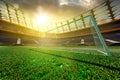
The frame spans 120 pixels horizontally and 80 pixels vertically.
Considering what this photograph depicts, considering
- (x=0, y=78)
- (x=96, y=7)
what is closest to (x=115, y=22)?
(x=96, y=7)

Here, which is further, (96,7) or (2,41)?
(96,7)

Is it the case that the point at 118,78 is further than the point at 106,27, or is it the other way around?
the point at 106,27

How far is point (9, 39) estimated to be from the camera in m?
11.1

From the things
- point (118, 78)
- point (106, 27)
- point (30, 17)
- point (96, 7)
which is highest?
point (30, 17)

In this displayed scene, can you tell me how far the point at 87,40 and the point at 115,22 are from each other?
3556 mm

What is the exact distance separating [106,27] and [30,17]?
18328mm

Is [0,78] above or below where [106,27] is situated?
below

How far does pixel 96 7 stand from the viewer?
11656 mm

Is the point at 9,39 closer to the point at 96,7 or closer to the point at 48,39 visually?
the point at 48,39

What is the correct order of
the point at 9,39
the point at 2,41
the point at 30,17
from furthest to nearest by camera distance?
the point at 30,17
the point at 9,39
the point at 2,41

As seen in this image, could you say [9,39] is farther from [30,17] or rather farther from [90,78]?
[30,17]

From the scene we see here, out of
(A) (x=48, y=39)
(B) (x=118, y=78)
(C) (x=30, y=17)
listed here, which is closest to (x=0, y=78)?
(B) (x=118, y=78)

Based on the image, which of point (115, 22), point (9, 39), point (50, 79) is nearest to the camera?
point (50, 79)

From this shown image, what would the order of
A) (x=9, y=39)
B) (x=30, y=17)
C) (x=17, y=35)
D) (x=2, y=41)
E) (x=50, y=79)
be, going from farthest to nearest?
(x=30, y=17), (x=17, y=35), (x=9, y=39), (x=2, y=41), (x=50, y=79)
